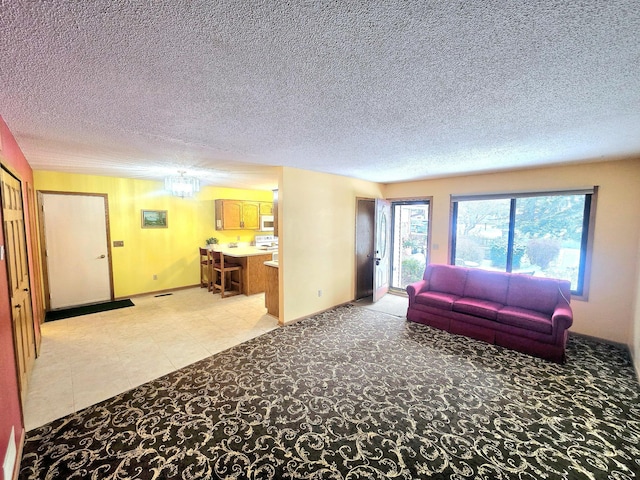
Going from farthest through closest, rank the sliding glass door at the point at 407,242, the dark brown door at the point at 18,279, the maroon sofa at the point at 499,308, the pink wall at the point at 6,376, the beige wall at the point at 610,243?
the sliding glass door at the point at 407,242 → the beige wall at the point at 610,243 → the maroon sofa at the point at 499,308 → the dark brown door at the point at 18,279 → the pink wall at the point at 6,376

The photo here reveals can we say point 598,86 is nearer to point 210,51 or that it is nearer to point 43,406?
point 210,51

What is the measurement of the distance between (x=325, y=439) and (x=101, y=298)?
5.37 m

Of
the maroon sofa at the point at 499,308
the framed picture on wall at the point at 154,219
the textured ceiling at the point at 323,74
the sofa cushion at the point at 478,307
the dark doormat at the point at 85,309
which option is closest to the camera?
the textured ceiling at the point at 323,74

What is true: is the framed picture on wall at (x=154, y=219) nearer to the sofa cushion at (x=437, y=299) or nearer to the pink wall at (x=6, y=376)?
the pink wall at (x=6, y=376)

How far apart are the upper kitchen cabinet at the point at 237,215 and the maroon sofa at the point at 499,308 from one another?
15.1 feet

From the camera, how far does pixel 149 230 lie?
5.73 metres

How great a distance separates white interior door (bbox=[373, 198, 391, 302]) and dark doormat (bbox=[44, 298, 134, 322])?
4728mm

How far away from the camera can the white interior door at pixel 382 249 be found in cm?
514

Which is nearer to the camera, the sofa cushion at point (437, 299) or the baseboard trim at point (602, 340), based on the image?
the baseboard trim at point (602, 340)

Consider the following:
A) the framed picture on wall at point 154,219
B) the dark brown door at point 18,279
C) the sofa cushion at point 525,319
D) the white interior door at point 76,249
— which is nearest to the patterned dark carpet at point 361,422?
the sofa cushion at point 525,319

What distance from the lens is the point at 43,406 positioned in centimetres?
231

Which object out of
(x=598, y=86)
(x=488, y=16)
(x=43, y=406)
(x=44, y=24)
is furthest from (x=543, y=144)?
(x=43, y=406)

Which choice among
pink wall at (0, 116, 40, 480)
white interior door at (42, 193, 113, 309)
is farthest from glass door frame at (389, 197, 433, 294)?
white interior door at (42, 193, 113, 309)

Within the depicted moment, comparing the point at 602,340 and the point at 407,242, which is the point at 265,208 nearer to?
the point at 407,242
